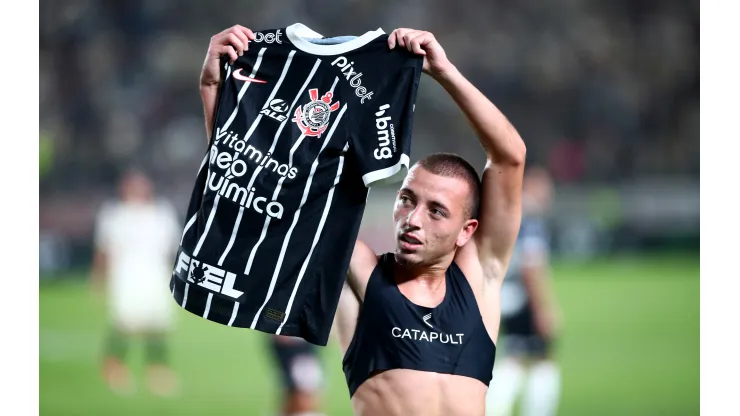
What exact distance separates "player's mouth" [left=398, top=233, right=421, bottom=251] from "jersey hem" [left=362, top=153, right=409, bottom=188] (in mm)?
171

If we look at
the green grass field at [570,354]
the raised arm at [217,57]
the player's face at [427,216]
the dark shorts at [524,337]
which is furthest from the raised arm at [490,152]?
the green grass field at [570,354]

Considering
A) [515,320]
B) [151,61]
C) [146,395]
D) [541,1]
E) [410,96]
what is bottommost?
[146,395]

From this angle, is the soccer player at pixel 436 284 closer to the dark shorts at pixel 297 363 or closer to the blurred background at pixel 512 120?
the dark shorts at pixel 297 363

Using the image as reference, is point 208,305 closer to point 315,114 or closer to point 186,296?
point 186,296

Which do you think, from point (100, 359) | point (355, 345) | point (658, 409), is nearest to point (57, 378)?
point (100, 359)

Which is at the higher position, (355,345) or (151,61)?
(151,61)

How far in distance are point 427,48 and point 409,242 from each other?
0.58 meters

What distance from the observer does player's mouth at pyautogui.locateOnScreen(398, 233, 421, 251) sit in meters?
2.64

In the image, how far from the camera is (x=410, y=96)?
2.69 meters

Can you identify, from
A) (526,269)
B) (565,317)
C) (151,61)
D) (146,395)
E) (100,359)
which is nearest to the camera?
(526,269)

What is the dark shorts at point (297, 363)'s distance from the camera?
19.2 ft

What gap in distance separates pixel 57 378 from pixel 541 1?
27.0 feet

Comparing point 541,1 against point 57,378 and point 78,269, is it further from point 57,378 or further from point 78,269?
point 57,378

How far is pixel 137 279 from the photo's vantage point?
8312 millimetres
